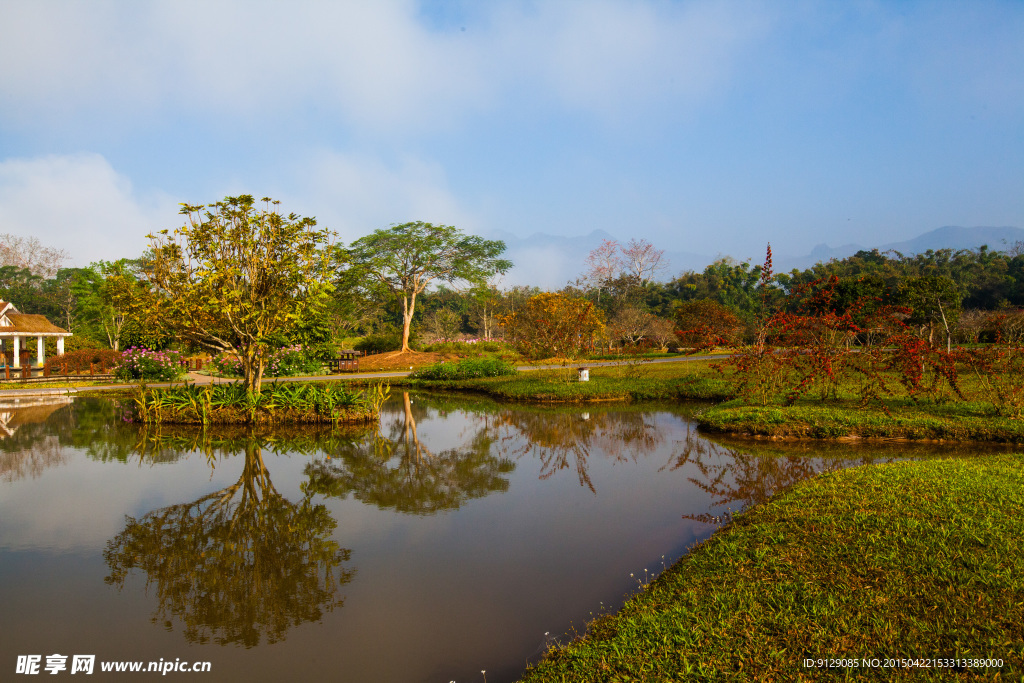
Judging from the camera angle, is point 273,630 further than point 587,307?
No

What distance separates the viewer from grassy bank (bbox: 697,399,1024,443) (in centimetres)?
939

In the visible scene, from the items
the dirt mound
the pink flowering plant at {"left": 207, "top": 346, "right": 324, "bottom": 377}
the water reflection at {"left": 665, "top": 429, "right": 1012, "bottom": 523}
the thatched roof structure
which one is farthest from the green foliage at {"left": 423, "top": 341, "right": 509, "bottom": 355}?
the water reflection at {"left": 665, "top": 429, "right": 1012, "bottom": 523}

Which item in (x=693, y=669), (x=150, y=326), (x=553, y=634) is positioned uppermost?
(x=150, y=326)

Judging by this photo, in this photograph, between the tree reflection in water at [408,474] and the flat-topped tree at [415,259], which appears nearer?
the tree reflection in water at [408,474]

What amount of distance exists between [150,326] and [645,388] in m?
12.6

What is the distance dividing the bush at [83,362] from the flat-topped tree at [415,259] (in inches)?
492

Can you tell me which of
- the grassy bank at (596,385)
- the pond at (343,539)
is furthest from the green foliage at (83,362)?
the pond at (343,539)

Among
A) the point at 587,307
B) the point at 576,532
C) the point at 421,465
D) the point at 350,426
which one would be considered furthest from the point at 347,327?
the point at 576,532

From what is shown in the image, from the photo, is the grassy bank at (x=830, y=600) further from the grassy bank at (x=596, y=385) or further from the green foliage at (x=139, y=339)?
the green foliage at (x=139, y=339)

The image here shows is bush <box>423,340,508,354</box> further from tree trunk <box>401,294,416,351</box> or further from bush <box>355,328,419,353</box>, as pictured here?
tree trunk <box>401,294,416,351</box>

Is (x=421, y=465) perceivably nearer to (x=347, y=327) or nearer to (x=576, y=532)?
(x=576, y=532)

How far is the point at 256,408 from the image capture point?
39.1 ft

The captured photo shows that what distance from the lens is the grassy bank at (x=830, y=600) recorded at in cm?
308

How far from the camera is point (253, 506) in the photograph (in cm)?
662
